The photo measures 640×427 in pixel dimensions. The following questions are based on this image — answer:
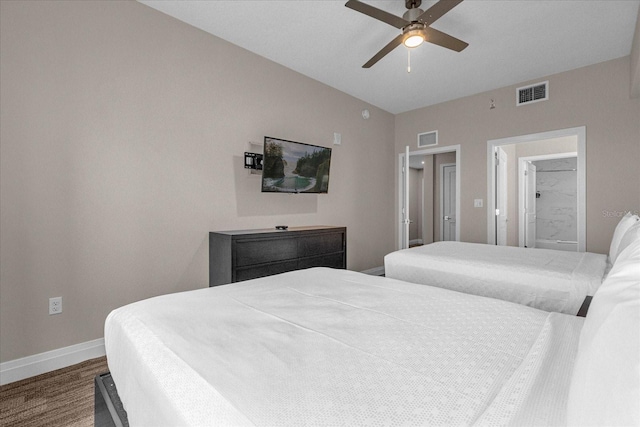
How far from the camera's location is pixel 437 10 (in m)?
2.22

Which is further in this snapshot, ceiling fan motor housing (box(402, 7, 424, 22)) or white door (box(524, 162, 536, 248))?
white door (box(524, 162, 536, 248))

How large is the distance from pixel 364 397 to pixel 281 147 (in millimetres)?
3056

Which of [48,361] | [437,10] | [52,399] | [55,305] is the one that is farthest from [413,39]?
[48,361]

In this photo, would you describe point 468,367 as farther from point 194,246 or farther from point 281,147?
point 281,147

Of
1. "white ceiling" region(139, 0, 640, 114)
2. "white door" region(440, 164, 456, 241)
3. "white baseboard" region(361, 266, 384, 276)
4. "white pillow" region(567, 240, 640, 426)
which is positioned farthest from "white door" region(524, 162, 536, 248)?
"white pillow" region(567, 240, 640, 426)

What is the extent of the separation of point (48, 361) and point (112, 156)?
156 cm

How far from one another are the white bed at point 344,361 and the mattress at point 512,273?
0.96 meters

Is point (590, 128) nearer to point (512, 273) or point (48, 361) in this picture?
point (512, 273)

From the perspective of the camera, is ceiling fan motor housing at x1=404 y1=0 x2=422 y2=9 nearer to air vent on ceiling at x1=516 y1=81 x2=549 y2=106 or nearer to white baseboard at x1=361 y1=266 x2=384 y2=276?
air vent on ceiling at x1=516 y1=81 x2=549 y2=106

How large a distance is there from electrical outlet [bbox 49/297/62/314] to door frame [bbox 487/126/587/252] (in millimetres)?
4839

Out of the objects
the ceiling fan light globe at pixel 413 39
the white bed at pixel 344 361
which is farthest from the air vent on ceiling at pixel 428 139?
the white bed at pixel 344 361

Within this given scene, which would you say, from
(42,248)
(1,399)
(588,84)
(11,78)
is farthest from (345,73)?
(1,399)

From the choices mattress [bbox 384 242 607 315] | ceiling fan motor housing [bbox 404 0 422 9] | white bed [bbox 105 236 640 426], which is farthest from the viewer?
ceiling fan motor housing [bbox 404 0 422 9]

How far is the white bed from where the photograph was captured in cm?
66
